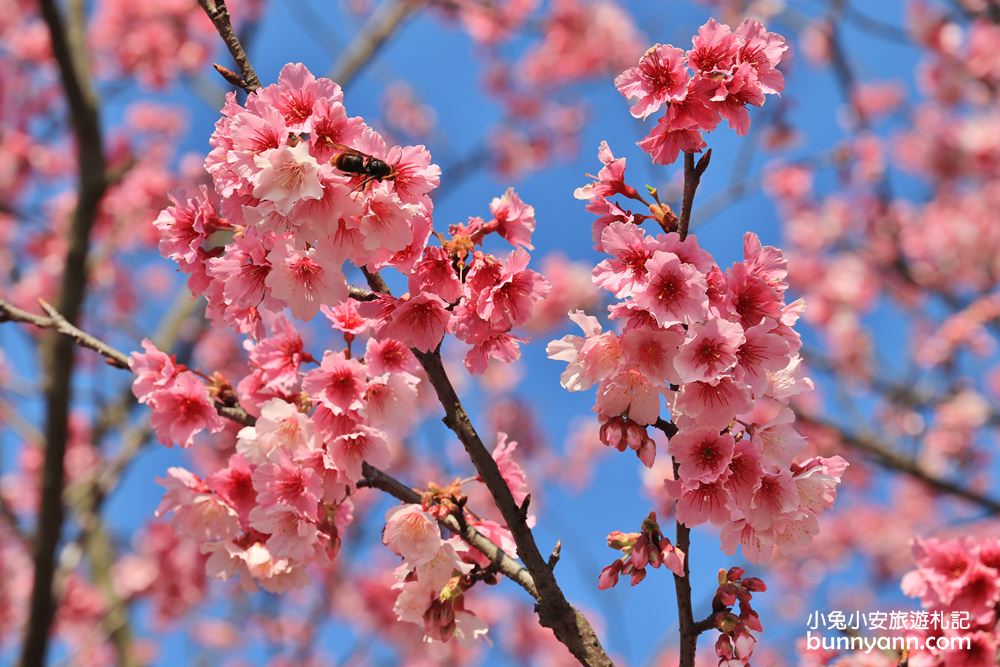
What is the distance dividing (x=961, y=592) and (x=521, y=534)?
1.18m

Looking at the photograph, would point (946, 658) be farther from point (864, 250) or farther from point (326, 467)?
point (864, 250)

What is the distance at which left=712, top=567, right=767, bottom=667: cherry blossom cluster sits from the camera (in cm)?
176

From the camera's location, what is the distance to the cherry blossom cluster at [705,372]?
1.58 meters

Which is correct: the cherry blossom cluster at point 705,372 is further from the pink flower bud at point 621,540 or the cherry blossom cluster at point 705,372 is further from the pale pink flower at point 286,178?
the pale pink flower at point 286,178

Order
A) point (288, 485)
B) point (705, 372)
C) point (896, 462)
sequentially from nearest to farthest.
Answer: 1. point (705, 372)
2. point (288, 485)
3. point (896, 462)

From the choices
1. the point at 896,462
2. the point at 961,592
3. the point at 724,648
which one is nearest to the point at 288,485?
the point at 724,648

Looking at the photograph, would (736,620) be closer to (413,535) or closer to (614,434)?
(614,434)

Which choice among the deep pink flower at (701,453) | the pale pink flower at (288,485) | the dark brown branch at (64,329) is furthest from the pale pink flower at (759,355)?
the dark brown branch at (64,329)

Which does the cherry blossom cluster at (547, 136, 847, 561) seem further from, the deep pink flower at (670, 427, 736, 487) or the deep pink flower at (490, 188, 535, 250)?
the deep pink flower at (490, 188, 535, 250)

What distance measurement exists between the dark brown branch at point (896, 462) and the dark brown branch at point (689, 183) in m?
3.83

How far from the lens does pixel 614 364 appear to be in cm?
166

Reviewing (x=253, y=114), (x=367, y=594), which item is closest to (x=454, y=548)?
(x=253, y=114)

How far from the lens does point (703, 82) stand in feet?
5.76

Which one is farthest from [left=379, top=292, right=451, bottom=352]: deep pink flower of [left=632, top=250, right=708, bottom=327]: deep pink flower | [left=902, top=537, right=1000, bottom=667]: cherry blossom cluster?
[left=902, top=537, right=1000, bottom=667]: cherry blossom cluster
